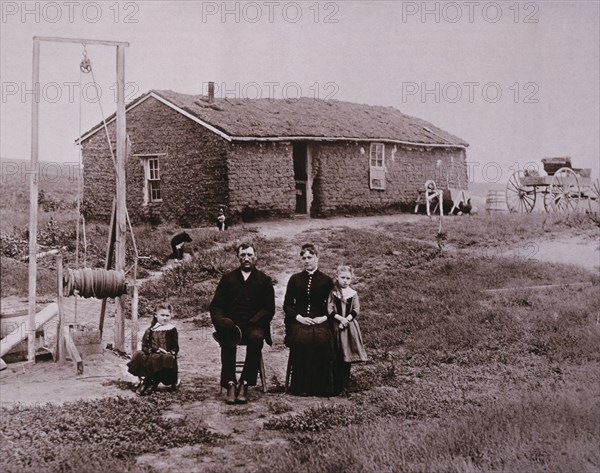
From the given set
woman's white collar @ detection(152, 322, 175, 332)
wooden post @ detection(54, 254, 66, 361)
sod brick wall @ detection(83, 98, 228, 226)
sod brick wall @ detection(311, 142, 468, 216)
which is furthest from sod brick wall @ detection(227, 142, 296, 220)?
woman's white collar @ detection(152, 322, 175, 332)

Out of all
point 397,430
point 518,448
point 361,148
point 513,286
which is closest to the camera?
point 518,448

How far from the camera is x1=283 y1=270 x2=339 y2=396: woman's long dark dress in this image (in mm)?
5621

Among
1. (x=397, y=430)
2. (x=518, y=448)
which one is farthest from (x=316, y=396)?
(x=518, y=448)

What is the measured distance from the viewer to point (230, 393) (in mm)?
5465

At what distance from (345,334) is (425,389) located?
86 cm

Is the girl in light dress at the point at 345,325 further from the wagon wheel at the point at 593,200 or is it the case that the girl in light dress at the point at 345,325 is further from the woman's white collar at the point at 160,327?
the wagon wheel at the point at 593,200

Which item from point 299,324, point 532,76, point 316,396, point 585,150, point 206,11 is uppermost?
point 206,11

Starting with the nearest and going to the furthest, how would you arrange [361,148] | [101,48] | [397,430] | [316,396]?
[397,430]
[316,396]
[101,48]
[361,148]

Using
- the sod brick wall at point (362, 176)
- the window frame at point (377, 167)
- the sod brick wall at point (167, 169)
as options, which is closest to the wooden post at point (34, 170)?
the sod brick wall at point (167, 169)

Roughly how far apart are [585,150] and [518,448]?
3.66 metres

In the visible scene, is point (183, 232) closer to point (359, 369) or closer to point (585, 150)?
point (359, 369)

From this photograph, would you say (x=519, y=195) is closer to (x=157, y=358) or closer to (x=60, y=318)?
(x=157, y=358)

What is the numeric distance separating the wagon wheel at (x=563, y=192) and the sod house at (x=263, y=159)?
4.49 metres

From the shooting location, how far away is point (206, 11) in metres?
6.20
